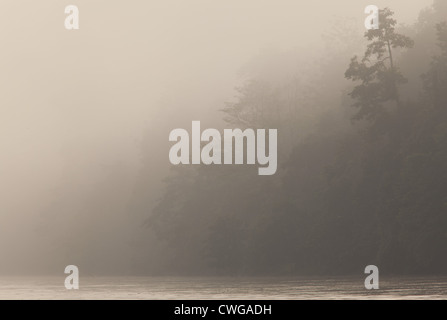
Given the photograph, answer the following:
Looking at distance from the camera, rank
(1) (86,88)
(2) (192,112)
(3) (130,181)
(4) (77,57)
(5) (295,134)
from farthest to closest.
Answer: (4) (77,57) < (1) (86,88) < (3) (130,181) < (2) (192,112) < (5) (295,134)

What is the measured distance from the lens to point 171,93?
136m

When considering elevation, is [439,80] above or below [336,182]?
above

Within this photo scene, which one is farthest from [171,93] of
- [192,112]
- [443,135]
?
[443,135]

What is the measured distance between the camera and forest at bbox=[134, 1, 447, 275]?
230ft

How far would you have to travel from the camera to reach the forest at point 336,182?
2761 inches

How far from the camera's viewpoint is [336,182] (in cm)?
8062

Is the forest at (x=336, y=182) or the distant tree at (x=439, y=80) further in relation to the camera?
the distant tree at (x=439, y=80)

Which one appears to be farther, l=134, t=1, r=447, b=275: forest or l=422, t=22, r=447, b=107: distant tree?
l=422, t=22, r=447, b=107: distant tree

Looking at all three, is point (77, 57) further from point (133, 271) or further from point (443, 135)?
point (443, 135)

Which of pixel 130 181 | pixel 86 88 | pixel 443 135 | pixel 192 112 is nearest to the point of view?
pixel 443 135

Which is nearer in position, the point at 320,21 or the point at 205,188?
the point at 205,188

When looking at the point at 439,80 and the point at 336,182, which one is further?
the point at 336,182

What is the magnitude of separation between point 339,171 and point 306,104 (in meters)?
25.8

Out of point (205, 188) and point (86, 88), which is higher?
point (86, 88)
